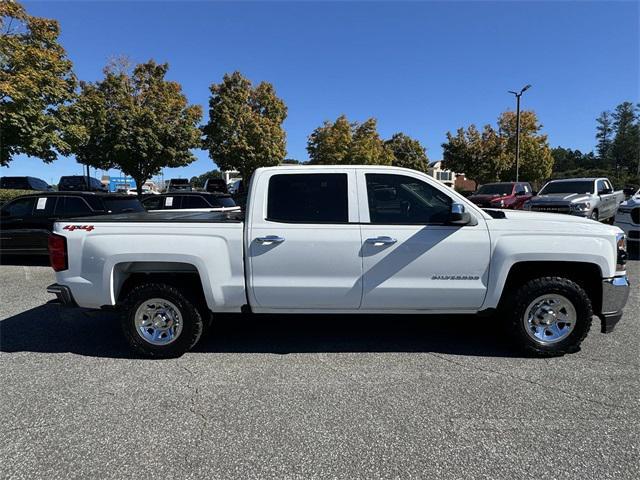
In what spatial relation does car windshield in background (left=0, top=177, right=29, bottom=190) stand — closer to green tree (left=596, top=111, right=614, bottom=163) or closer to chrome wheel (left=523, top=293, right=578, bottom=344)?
chrome wheel (left=523, top=293, right=578, bottom=344)

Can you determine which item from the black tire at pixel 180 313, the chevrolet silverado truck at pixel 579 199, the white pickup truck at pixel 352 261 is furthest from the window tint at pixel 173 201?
the chevrolet silverado truck at pixel 579 199

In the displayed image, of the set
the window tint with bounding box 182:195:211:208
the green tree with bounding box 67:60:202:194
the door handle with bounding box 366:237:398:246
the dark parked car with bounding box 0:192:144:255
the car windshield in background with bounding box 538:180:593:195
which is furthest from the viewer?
the green tree with bounding box 67:60:202:194

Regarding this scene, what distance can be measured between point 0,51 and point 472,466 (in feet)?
49.2

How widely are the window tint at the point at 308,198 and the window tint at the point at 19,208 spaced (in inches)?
299

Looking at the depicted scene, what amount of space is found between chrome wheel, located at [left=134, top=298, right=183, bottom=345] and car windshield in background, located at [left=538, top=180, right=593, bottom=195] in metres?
13.8

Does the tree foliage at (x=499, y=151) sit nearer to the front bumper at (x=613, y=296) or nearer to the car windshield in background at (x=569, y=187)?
the car windshield in background at (x=569, y=187)

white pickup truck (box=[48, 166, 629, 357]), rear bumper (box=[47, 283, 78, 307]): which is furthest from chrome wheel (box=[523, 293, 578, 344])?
rear bumper (box=[47, 283, 78, 307])

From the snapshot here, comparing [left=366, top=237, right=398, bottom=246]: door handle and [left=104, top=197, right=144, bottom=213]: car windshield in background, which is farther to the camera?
[left=104, top=197, right=144, bottom=213]: car windshield in background

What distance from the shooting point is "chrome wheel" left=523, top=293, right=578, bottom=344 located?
4.17 meters

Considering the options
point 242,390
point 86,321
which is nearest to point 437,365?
point 242,390

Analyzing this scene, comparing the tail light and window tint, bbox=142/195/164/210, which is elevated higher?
window tint, bbox=142/195/164/210

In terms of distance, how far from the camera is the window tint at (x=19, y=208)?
9328 millimetres

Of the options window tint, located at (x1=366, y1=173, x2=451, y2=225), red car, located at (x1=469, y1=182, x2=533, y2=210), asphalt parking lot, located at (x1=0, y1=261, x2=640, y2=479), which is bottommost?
asphalt parking lot, located at (x1=0, y1=261, x2=640, y2=479)

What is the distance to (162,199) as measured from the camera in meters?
11.7
